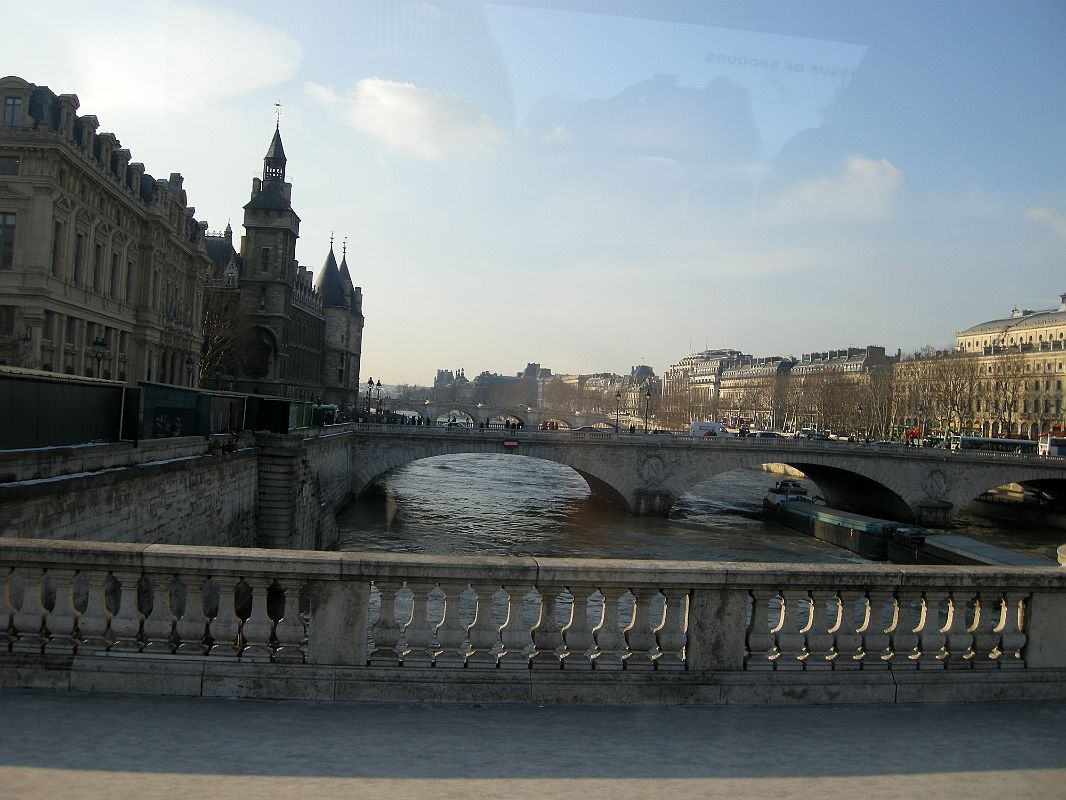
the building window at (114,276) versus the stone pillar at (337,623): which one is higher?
the building window at (114,276)

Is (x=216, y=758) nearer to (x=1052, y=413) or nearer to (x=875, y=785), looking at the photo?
(x=875, y=785)

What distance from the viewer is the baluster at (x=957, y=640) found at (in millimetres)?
5305

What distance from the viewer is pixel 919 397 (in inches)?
3091

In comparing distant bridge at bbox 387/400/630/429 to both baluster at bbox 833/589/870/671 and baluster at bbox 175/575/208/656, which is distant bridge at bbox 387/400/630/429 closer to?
baluster at bbox 833/589/870/671

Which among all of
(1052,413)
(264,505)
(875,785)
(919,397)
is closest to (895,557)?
(264,505)

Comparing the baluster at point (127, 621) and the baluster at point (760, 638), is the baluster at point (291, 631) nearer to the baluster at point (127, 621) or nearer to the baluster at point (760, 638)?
the baluster at point (127, 621)

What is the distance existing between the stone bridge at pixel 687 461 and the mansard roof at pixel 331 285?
4851 cm

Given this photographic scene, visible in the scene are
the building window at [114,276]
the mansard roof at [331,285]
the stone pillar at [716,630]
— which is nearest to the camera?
the stone pillar at [716,630]

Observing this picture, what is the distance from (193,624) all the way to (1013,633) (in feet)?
16.5

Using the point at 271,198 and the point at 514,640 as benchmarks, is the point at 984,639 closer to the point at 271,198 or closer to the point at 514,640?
the point at 514,640

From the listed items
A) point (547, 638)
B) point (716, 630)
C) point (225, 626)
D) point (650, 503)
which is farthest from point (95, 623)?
point (650, 503)

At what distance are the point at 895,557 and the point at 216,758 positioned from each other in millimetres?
35543

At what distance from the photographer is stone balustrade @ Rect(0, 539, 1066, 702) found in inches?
184

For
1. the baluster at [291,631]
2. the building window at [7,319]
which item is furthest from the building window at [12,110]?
the baluster at [291,631]
